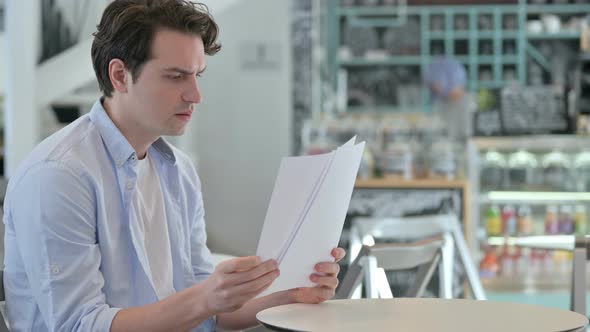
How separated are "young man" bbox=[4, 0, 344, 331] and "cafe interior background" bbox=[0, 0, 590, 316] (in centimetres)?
125

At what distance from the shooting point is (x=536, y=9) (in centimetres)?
1255

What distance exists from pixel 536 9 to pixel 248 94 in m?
4.83

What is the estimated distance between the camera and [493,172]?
7.05m

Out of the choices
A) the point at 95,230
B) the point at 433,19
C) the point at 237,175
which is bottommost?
the point at 237,175

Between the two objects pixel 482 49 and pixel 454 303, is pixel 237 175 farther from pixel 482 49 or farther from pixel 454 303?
pixel 454 303

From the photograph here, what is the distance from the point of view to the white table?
1745 millimetres

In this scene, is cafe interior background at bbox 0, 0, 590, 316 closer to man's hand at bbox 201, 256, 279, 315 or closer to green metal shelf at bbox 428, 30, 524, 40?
green metal shelf at bbox 428, 30, 524, 40

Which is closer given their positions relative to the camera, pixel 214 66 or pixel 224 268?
pixel 224 268

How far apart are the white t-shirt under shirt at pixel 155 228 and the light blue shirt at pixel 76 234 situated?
0.08 meters

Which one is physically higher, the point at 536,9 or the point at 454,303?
the point at 536,9

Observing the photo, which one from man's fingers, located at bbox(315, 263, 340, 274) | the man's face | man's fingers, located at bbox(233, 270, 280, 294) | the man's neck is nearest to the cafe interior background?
the man's neck

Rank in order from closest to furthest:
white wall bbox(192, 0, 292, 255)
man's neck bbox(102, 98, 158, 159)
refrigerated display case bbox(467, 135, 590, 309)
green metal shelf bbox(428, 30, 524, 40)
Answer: man's neck bbox(102, 98, 158, 159) → refrigerated display case bbox(467, 135, 590, 309) → white wall bbox(192, 0, 292, 255) → green metal shelf bbox(428, 30, 524, 40)

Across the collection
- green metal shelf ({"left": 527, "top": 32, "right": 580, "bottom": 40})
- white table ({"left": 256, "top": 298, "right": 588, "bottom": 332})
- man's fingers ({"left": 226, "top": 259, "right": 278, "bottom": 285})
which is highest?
green metal shelf ({"left": 527, "top": 32, "right": 580, "bottom": 40})

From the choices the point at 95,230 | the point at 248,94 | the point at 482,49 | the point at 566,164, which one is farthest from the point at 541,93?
the point at 95,230
